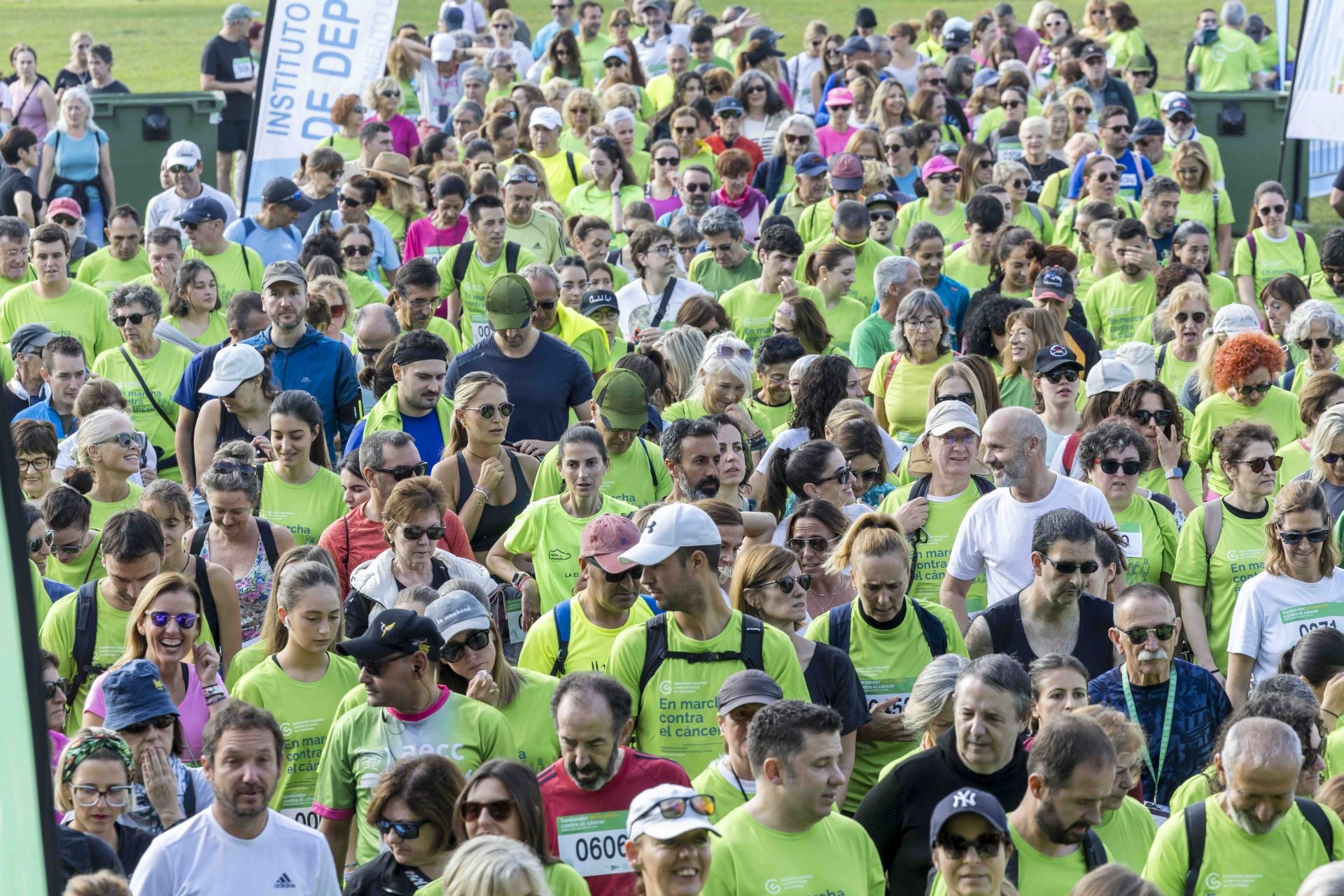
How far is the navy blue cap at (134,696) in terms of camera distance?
17.3 feet

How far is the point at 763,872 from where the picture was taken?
4.68 metres

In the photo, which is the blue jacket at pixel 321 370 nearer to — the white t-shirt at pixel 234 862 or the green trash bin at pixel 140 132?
the white t-shirt at pixel 234 862

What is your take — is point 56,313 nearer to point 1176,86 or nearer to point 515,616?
point 515,616

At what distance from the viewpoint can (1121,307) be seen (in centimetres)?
1138

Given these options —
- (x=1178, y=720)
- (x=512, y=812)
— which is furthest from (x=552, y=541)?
(x=512, y=812)

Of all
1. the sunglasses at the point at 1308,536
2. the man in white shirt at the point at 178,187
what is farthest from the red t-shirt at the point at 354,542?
the man in white shirt at the point at 178,187

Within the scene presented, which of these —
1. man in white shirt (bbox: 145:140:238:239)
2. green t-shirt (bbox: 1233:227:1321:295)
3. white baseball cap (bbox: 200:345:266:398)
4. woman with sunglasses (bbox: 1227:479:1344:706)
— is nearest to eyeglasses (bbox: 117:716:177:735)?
white baseball cap (bbox: 200:345:266:398)

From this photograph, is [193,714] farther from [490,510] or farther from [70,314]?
[70,314]

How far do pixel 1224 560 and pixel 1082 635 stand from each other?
117cm

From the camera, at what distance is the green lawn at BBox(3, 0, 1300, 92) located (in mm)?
30641

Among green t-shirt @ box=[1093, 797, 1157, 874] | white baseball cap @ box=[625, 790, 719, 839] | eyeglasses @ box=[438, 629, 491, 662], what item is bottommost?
green t-shirt @ box=[1093, 797, 1157, 874]

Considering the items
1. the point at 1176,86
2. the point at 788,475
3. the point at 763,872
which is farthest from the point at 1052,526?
the point at 1176,86

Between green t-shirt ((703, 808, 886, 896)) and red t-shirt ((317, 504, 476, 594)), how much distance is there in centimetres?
276

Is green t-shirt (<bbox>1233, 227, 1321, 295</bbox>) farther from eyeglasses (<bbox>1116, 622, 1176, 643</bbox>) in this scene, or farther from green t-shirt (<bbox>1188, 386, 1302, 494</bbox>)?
eyeglasses (<bbox>1116, 622, 1176, 643</bbox>)
